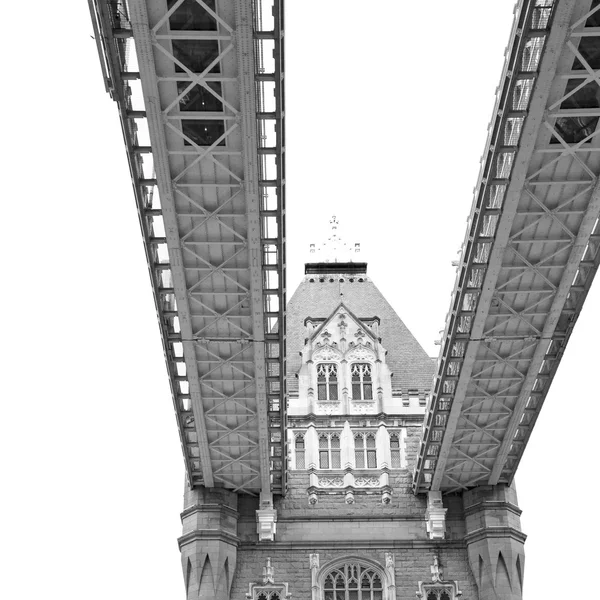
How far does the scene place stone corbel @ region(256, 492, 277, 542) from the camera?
46.8 metres

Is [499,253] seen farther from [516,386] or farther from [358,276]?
[358,276]

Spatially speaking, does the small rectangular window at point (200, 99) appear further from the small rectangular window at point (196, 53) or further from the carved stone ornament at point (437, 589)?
the carved stone ornament at point (437, 589)

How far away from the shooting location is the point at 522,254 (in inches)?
Answer: 1405

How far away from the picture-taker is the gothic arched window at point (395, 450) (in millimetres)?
50088

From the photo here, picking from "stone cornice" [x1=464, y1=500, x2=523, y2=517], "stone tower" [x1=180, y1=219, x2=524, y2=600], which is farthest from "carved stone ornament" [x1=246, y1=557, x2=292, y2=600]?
"stone cornice" [x1=464, y1=500, x2=523, y2=517]

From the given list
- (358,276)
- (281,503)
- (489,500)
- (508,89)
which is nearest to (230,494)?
(281,503)

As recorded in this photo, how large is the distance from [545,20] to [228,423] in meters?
21.7

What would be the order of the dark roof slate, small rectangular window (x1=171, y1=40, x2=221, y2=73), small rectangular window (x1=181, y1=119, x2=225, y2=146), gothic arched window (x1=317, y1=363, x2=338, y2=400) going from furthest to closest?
the dark roof slate < gothic arched window (x1=317, y1=363, x2=338, y2=400) < small rectangular window (x1=181, y1=119, x2=225, y2=146) < small rectangular window (x1=171, y1=40, x2=221, y2=73)

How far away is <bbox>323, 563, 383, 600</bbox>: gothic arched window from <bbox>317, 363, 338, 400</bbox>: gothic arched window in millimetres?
9136

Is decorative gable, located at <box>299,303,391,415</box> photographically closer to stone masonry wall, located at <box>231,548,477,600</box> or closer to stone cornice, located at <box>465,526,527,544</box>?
stone masonry wall, located at <box>231,548,477,600</box>

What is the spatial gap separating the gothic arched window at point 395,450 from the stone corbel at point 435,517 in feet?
9.14

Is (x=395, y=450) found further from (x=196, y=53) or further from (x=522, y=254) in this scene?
(x=196, y=53)

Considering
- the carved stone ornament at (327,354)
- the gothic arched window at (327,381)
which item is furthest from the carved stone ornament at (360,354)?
the gothic arched window at (327,381)

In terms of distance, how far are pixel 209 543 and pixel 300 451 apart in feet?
22.8
